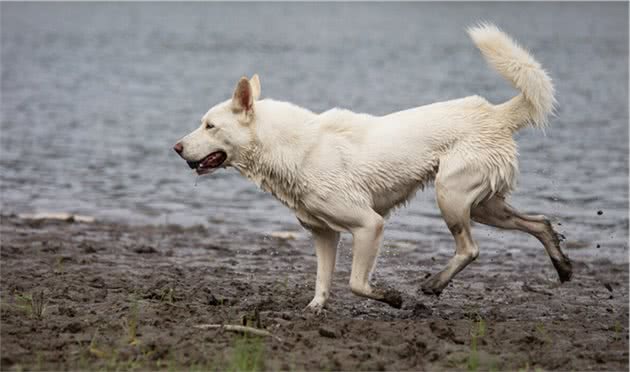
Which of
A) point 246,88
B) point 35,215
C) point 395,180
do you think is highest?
point 246,88

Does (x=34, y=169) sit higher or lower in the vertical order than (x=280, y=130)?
lower

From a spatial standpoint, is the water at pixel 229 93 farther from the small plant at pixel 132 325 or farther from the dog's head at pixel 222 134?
the small plant at pixel 132 325

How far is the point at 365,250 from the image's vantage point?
25.0 feet

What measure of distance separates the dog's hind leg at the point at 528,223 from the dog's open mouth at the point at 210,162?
207 centimetres

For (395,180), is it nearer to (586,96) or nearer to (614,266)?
(614,266)

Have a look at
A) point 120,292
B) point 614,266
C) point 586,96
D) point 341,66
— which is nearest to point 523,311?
point 614,266

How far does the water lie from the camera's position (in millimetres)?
13719

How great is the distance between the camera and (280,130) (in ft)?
25.2

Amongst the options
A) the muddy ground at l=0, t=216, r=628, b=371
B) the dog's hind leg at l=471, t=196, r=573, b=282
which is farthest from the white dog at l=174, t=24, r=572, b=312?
the muddy ground at l=0, t=216, r=628, b=371

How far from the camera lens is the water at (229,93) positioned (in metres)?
13.7

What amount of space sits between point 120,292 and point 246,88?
216cm

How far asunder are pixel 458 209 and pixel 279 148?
142 centimetres

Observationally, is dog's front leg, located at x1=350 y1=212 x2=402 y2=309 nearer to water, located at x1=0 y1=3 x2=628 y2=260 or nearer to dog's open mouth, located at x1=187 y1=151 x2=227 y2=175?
dog's open mouth, located at x1=187 y1=151 x2=227 y2=175

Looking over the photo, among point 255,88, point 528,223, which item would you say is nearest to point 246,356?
point 255,88
